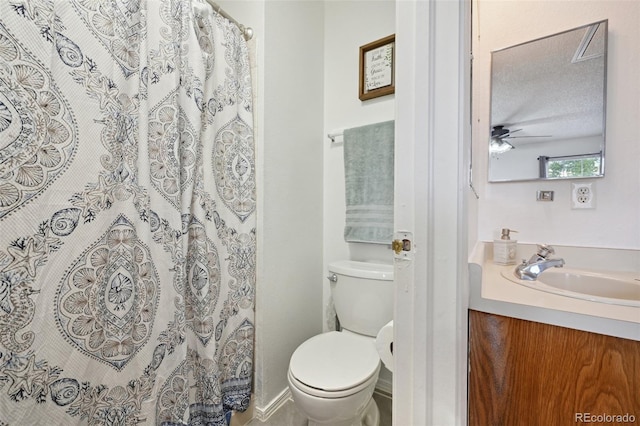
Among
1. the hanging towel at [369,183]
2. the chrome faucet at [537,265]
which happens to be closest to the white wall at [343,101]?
the hanging towel at [369,183]

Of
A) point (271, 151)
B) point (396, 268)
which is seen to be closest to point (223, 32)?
point (271, 151)

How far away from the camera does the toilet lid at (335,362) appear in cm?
96

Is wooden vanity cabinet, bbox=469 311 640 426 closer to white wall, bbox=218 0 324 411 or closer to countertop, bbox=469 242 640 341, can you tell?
countertop, bbox=469 242 640 341

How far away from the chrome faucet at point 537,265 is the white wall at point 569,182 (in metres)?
0.18

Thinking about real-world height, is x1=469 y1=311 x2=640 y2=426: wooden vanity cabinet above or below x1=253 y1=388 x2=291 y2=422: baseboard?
above

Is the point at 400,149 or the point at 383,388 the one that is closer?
the point at 400,149

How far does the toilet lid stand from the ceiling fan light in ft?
3.36

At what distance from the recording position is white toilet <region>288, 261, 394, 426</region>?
93 cm

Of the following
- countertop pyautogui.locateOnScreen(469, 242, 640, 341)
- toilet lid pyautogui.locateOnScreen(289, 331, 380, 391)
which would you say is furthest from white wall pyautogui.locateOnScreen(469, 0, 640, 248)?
toilet lid pyautogui.locateOnScreen(289, 331, 380, 391)

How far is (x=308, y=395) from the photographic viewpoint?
0.92 m

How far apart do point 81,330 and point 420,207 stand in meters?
0.96

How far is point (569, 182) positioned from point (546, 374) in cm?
82

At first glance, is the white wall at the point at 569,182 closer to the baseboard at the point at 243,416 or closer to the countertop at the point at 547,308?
the countertop at the point at 547,308

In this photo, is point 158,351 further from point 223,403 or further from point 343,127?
point 343,127
